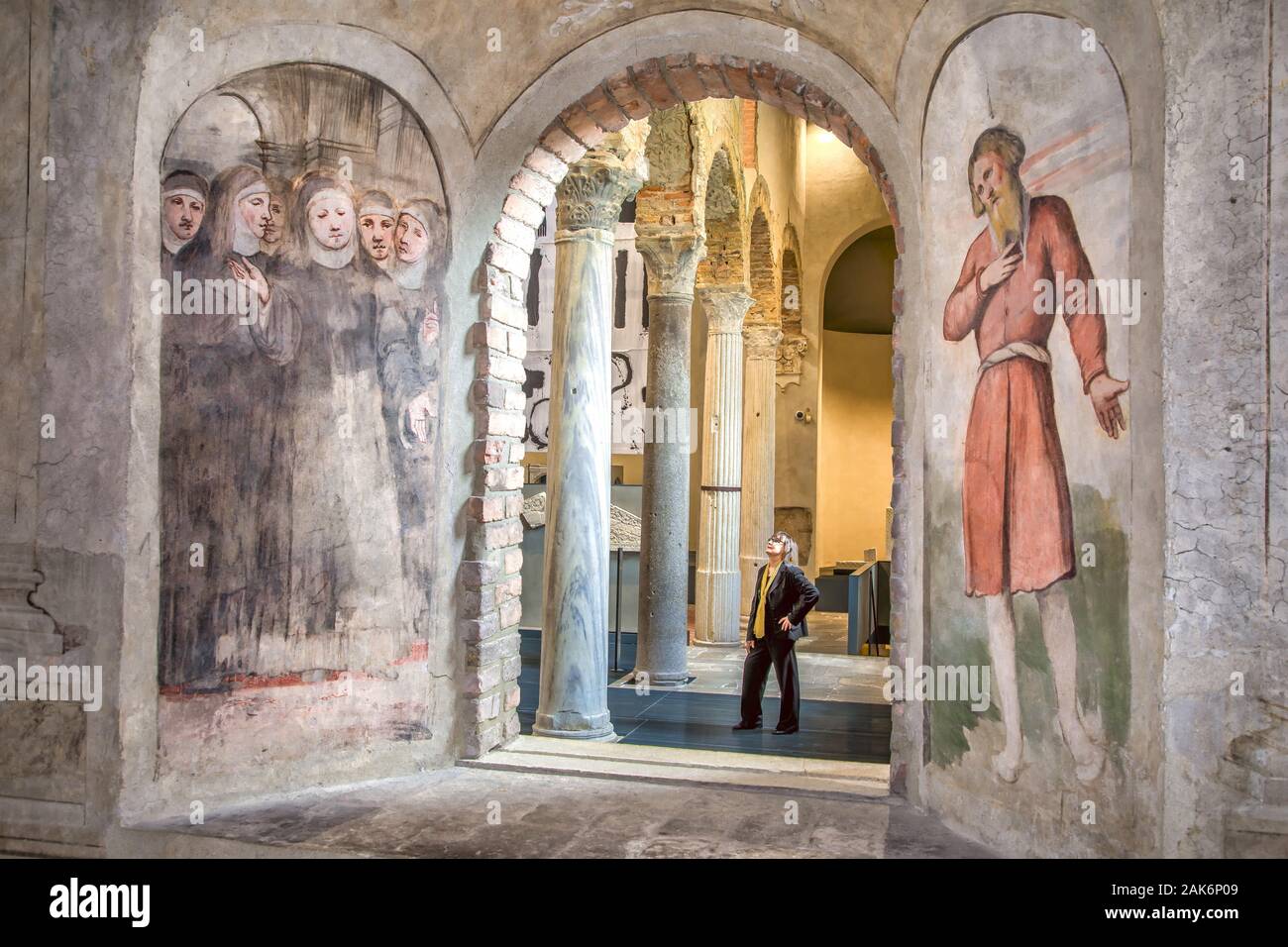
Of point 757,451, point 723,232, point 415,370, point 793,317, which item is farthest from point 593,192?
point 793,317

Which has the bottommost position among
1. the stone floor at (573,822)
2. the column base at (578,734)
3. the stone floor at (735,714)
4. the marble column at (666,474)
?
the stone floor at (735,714)

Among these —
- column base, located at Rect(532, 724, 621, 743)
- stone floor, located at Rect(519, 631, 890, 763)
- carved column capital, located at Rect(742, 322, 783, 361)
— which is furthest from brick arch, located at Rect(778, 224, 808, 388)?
column base, located at Rect(532, 724, 621, 743)

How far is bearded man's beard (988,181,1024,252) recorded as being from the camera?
13.1ft

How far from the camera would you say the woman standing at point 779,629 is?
736 centimetres

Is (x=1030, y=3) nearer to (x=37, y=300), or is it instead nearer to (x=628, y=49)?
(x=628, y=49)

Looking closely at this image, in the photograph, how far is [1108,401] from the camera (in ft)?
11.9

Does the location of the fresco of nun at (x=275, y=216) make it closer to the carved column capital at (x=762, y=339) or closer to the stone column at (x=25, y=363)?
the stone column at (x=25, y=363)

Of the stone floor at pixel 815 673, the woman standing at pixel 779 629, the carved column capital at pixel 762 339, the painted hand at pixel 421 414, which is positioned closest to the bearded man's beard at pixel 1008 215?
the painted hand at pixel 421 414

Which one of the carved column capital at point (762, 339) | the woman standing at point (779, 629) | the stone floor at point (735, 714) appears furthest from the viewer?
the carved column capital at point (762, 339)

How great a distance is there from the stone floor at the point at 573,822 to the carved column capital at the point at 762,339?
31.1 feet

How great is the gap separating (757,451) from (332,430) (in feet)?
28.5

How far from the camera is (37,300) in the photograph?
4.43m

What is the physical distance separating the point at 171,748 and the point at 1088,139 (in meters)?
4.36
